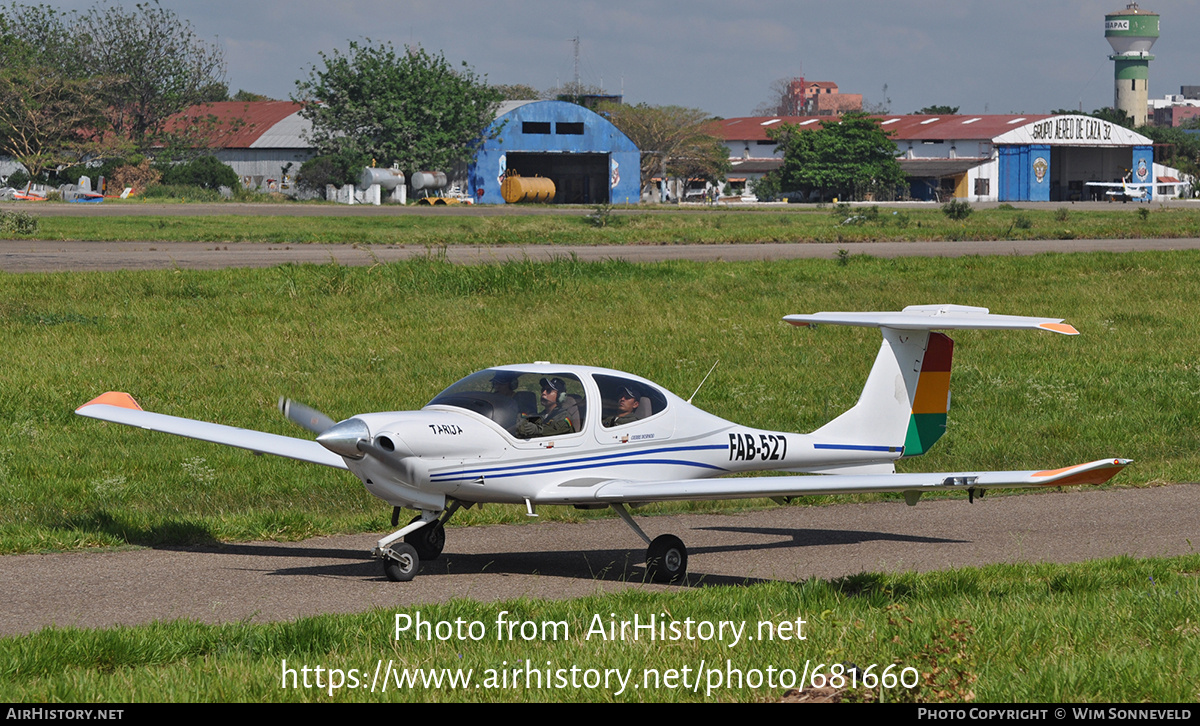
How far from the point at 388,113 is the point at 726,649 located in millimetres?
79649

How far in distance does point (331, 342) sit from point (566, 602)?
41.1ft

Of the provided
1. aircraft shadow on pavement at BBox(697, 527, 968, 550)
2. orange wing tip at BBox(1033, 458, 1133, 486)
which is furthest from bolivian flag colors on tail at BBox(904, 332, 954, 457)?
orange wing tip at BBox(1033, 458, 1133, 486)

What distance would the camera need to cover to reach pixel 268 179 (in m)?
91.4

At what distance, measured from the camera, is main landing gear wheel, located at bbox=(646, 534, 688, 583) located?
9641 millimetres

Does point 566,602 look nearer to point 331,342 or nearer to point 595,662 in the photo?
point 595,662

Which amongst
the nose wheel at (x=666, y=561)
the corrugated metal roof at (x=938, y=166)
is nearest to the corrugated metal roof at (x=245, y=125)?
the corrugated metal roof at (x=938, y=166)

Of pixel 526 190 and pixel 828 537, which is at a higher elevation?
pixel 526 190

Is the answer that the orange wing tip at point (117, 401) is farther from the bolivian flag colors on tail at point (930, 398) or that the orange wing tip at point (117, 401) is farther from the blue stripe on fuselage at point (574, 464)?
the bolivian flag colors on tail at point (930, 398)

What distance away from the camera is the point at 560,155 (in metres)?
96.0

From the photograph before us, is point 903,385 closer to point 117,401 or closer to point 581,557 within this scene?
point 581,557

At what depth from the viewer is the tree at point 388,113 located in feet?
272

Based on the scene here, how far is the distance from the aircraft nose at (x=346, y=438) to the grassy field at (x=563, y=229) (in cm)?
3120

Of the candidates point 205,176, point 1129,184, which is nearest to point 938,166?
point 1129,184
